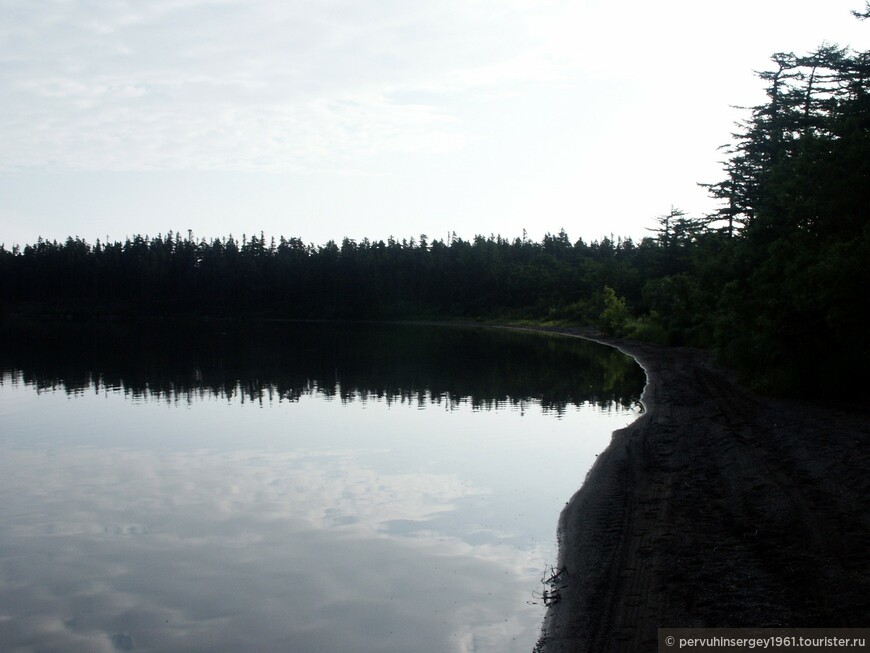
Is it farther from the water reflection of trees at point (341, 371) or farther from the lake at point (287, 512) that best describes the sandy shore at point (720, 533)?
the water reflection of trees at point (341, 371)

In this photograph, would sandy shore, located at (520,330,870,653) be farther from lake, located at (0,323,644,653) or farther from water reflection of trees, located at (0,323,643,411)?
water reflection of trees, located at (0,323,643,411)

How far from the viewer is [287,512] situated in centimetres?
1691

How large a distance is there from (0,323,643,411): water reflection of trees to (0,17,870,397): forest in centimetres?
746

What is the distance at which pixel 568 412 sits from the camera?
31.8m

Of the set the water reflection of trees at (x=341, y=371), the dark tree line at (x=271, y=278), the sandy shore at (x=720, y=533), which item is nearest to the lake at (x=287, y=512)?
the water reflection of trees at (x=341, y=371)

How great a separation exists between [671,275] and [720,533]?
68.2 m

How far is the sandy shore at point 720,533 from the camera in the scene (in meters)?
9.73

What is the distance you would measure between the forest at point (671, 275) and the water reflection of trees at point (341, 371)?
24.5ft

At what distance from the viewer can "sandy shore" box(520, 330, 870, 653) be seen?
973 centimetres

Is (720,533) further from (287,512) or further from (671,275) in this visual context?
(671,275)

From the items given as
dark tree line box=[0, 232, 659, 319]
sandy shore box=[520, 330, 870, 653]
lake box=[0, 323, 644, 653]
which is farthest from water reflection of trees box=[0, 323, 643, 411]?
dark tree line box=[0, 232, 659, 319]

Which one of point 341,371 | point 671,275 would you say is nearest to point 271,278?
point 671,275

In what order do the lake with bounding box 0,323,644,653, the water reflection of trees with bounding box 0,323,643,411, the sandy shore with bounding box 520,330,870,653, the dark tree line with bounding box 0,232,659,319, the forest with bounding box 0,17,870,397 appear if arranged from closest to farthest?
the sandy shore with bounding box 520,330,870,653 < the lake with bounding box 0,323,644,653 < the forest with bounding box 0,17,870,397 < the water reflection of trees with bounding box 0,323,643,411 < the dark tree line with bounding box 0,232,659,319

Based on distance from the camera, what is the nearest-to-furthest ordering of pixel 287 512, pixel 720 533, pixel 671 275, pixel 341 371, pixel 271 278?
pixel 720 533, pixel 287 512, pixel 341 371, pixel 671 275, pixel 271 278
